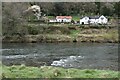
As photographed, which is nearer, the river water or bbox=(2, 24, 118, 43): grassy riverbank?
the river water

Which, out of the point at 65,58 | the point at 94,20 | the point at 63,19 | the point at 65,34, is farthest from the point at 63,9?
the point at 65,58

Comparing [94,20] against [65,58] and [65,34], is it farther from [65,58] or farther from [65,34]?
[65,58]

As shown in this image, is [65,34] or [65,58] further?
[65,34]

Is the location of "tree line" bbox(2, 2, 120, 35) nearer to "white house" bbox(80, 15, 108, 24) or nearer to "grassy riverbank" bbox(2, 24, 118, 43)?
"grassy riverbank" bbox(2, 24, 118, 43)

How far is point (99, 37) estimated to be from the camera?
41.6m

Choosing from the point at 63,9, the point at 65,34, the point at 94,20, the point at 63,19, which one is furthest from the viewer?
the point at 63,9

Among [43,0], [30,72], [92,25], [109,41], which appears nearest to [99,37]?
[109,41]

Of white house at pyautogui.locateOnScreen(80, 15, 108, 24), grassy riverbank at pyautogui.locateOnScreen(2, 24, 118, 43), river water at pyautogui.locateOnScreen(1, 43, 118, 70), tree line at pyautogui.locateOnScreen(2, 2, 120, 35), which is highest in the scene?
tree line at pyautogui.locateOnScreen(2, 2, 120, 35)

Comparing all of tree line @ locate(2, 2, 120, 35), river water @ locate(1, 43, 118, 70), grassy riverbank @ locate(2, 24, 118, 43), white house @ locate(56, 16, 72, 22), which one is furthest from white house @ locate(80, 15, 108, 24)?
river water @ locate(1, 43, 118, 70)

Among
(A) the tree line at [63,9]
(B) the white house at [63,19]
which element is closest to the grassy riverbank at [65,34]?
(A) the tree line at [63,9]

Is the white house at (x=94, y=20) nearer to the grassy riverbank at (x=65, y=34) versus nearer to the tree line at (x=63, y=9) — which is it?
the tree line at (x=63, y=9)

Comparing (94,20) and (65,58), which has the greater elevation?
(94,20)

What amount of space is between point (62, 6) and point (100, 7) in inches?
294

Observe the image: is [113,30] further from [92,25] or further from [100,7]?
[100,7]
